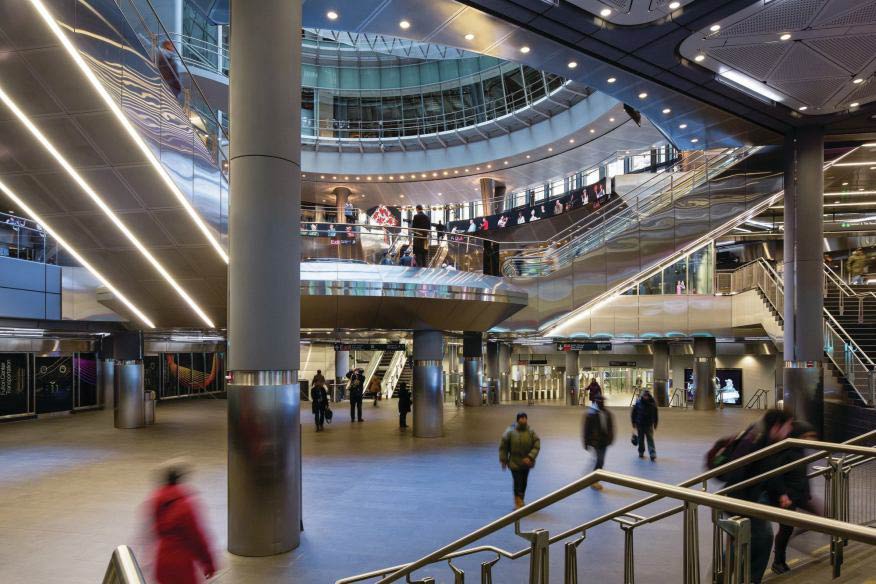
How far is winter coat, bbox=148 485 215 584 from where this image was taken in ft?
18.1

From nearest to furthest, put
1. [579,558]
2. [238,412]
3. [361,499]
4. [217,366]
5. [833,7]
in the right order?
[579,558], [238,412], [361,499], [833,7], [217,366]

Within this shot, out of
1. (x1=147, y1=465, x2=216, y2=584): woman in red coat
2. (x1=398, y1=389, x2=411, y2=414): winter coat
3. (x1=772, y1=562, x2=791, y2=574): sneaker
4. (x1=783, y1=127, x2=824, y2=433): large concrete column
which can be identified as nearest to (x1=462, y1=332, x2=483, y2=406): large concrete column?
(x1=398, y1=389, x2=411, y2=414): winter coat

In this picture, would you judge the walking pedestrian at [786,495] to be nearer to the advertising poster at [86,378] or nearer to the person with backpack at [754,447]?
the person with backpack at [754,447]

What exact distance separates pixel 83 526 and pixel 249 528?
311 cm

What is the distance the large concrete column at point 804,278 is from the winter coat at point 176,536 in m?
15.4

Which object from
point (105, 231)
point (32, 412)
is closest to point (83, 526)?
point (105, 231)

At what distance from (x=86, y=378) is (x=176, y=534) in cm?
2422

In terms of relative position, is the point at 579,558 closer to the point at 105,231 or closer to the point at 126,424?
the point at 105,231

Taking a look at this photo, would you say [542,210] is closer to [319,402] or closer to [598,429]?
[319,402]

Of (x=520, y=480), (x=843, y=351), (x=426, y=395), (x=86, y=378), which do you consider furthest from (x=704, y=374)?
(x=86, y=378)

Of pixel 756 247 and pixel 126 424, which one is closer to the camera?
pixel 126 424

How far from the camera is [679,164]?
Result: 74.0ft

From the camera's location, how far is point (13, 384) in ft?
72.3

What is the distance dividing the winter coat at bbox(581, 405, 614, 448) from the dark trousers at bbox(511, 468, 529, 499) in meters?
2.32
